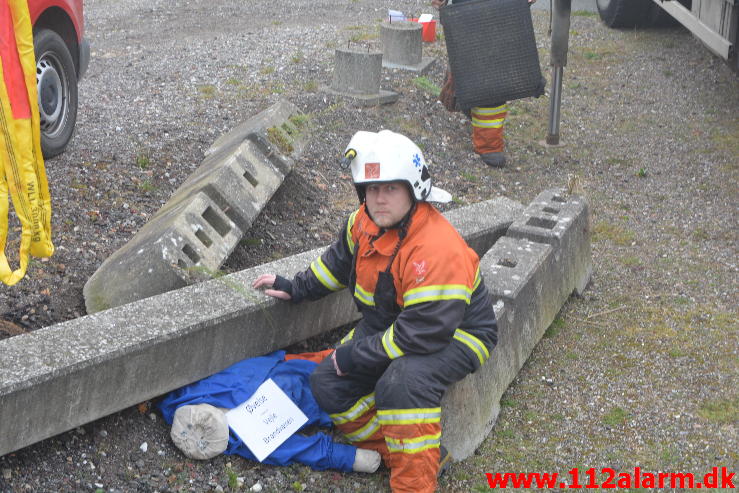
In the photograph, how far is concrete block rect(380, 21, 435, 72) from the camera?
964 centimetres

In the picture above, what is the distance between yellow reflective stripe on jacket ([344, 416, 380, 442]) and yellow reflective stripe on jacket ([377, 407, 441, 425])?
267 millimetres

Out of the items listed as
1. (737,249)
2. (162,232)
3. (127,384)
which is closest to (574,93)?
(737,249)

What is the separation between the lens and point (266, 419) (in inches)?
158

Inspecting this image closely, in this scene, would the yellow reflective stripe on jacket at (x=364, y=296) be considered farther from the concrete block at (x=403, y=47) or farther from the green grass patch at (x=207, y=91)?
the concrete block at (x=403, y=47)

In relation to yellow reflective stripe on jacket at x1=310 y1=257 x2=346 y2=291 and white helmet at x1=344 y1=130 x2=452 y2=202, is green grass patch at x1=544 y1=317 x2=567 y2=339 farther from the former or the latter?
white helmet at x1=344 y1=130 x2=452 y2=202

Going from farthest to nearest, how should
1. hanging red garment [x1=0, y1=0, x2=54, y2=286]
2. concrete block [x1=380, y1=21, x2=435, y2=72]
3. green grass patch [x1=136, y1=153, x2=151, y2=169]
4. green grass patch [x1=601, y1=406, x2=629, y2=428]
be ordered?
concrete block [x1=380, y1=21, x2=435, y2=72]
green grass patch [x1=136, y1=153, x2=151, y2=169]
green grass patch [x1=601, y1=406, x2=629, y2=428]
hanging red garment [x1=0, y1=0, x2=54, y2=286]

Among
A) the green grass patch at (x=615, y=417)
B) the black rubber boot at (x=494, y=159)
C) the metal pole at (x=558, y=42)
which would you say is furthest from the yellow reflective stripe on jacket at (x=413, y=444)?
the metal pole at (x=558, y=42)

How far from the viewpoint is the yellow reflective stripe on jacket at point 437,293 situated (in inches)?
147

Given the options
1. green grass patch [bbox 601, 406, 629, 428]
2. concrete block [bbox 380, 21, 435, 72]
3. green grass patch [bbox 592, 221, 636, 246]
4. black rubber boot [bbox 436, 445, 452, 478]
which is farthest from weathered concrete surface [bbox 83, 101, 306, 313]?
concrete block [bbox 380, 21, 435, 72]

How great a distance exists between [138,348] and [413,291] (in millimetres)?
1171

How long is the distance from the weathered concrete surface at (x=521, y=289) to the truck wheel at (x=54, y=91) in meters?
3.28

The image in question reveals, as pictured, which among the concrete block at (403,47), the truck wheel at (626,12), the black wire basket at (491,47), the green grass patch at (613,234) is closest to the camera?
the green grass patch at (613,234)

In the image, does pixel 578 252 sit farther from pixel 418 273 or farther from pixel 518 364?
pixel 418 273

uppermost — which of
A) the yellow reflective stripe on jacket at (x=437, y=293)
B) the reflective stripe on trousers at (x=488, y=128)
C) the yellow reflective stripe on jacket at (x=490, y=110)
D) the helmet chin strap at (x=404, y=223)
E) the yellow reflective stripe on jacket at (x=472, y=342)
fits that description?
the helmet chin strap at (x=404, y=223)
